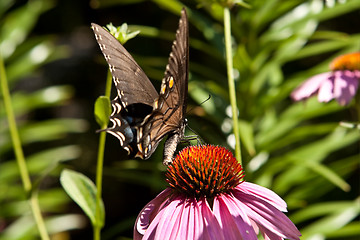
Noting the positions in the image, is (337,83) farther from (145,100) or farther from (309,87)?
(145,100)

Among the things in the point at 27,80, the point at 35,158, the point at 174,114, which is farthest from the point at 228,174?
the point at 27,80

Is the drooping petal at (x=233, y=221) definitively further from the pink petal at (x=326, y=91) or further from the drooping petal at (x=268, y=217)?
the pink petal at (x=326, y=91)

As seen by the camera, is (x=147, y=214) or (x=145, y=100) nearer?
(x=147, y=214)

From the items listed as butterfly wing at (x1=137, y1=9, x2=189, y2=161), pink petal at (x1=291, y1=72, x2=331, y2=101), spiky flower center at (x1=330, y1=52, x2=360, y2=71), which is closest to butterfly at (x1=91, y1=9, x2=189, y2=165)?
butterfly wing at (x1=137, y1=9, x2=189, y2=161)

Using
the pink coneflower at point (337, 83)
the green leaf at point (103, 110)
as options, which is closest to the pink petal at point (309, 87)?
the pink coneflower at point (337, 83)

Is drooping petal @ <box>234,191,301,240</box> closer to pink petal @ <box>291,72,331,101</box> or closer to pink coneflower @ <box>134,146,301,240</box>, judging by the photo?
pink coneflower @ <box>134,146,301,240</box>

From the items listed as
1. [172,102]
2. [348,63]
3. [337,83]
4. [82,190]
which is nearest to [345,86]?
[337,83]

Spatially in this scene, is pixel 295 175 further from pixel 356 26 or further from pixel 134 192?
pixel 134 192
